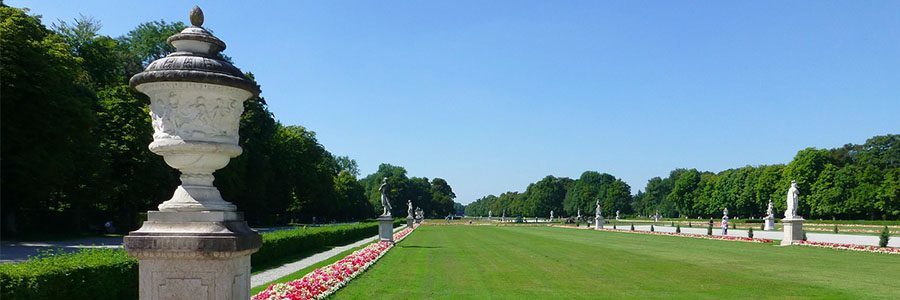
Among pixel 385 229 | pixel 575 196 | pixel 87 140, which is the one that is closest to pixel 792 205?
pixel 385 229

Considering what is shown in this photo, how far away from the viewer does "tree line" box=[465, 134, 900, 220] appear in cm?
7162

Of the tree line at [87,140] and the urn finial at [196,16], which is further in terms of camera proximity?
the tree line at [87,140]

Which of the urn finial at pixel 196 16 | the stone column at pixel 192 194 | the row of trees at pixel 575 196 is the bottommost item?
the row of trees at pixel 575 196

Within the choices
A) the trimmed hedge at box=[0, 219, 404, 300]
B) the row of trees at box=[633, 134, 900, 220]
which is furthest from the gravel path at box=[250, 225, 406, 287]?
the row of trees at box=[633, 134, 900, 220]

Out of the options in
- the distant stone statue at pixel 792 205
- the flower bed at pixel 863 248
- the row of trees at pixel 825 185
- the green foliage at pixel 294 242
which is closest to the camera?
the green foliage at pixel 294 242

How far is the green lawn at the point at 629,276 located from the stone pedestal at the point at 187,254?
7.16 m

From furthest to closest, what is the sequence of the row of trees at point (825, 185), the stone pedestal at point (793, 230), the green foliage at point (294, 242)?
1. the row of trees at point (825, 185)
2. the stone pedestal at point (793, 230)
3. the green foliage at point (294, 242)

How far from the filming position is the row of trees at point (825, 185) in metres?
70.9

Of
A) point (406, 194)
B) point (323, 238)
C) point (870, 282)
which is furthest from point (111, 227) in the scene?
point (406, 194)

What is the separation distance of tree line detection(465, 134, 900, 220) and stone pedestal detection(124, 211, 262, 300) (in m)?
78.4

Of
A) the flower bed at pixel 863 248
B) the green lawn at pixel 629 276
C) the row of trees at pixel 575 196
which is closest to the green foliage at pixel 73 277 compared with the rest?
the green lawn at pixel 629 276

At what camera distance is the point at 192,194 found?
5211 millimetres

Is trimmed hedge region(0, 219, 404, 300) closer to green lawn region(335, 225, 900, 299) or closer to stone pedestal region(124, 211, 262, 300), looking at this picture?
green lawn region(335, 225, 900, 299)

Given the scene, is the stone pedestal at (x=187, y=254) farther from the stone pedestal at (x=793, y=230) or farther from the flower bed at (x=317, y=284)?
the stone pedestal at (x=793, y=230)
